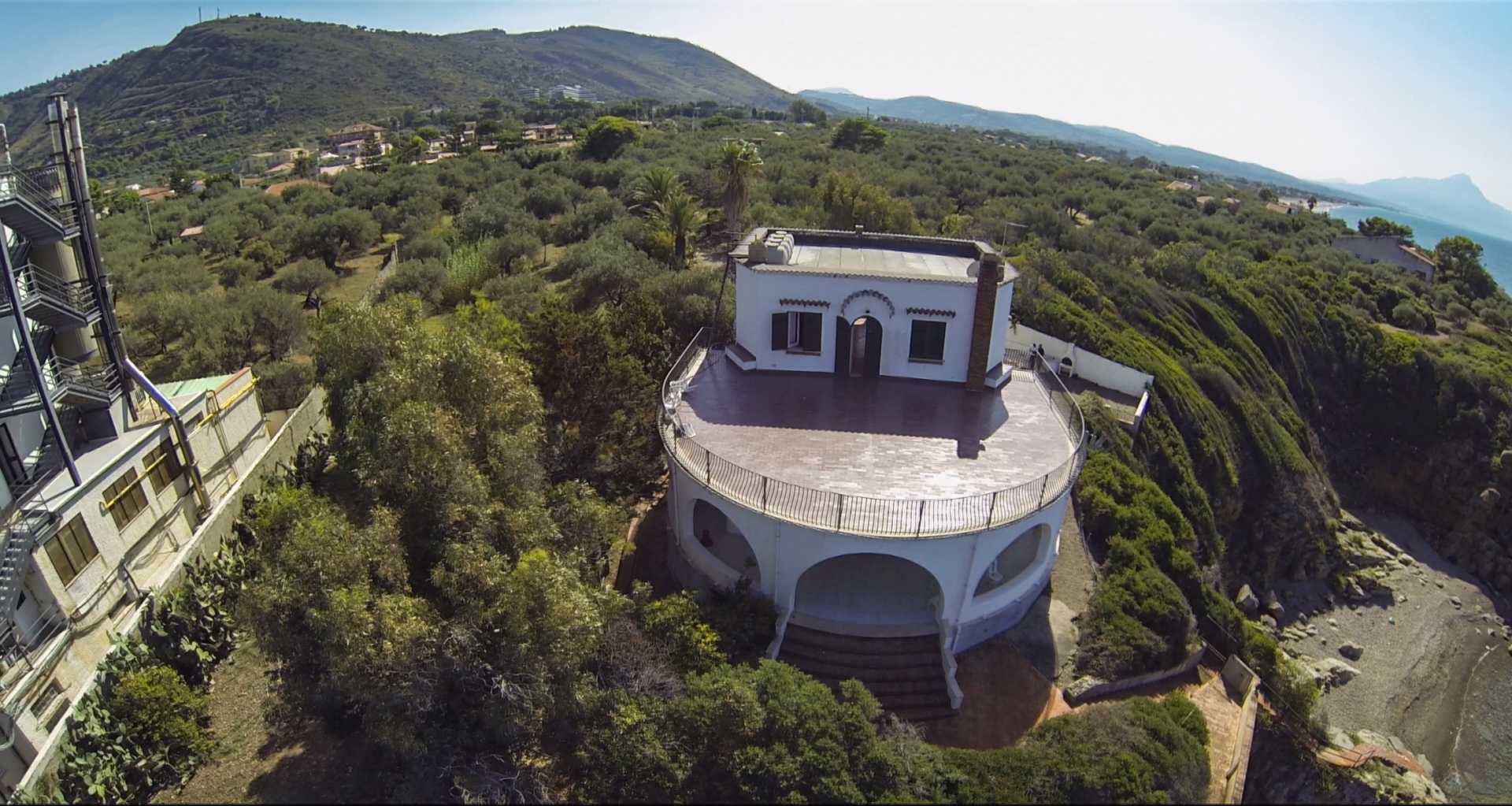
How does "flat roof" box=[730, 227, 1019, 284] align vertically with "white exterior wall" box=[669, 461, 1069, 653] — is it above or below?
above

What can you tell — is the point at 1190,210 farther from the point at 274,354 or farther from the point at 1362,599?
the point at 274,354

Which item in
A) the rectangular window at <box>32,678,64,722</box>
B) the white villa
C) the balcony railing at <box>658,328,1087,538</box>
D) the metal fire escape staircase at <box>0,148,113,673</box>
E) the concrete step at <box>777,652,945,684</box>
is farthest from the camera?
the concrete step at <box>777,652,945,684</box>

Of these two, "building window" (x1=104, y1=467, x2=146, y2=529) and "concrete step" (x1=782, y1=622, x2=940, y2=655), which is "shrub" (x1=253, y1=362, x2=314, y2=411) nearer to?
"building window" (x1=104, y1=467, x2=146, y2=529)

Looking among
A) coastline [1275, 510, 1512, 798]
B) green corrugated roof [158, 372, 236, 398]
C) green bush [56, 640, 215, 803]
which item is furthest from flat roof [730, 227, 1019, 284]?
coastline [1275, 510, 1512, 798]

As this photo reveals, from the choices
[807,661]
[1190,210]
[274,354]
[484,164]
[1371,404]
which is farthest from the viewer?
[1190,210]

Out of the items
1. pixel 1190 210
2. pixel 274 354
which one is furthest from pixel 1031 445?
pixel 1190 210

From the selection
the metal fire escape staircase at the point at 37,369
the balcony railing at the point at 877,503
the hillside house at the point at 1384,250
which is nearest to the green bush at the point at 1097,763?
the balcony railing at the point at 877,503
